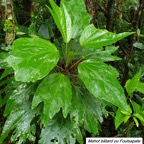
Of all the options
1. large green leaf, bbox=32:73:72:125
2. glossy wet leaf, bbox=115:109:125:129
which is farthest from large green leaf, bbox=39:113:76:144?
glossy wet leaf, bbox=115:109:125:129

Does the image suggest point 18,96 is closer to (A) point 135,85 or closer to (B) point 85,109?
(B) point 85,109

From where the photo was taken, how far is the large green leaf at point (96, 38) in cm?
89

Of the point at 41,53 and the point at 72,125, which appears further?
the point at 72,125

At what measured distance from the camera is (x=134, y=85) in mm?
1135

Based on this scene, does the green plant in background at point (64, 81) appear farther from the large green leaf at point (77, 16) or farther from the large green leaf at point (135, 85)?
the large green leaf at point (135, 85)

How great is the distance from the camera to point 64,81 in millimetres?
877

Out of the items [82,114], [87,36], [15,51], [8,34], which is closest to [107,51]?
[87,36]

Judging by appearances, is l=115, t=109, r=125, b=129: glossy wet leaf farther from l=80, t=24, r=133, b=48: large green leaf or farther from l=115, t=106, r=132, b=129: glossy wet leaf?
l=80, t=24, r=133, b=48: large green leaf

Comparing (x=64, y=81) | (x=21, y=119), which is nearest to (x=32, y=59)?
(x=64, y=81)

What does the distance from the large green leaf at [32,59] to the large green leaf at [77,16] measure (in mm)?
164

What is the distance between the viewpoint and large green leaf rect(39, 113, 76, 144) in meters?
0.96

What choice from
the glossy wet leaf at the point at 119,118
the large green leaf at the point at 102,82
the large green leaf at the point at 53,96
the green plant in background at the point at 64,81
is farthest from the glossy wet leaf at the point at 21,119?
the glossy wet leaf at the point at 119,118

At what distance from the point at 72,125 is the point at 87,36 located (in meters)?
0.31

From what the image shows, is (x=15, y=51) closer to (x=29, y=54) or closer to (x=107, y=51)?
(x=29, y=54)
